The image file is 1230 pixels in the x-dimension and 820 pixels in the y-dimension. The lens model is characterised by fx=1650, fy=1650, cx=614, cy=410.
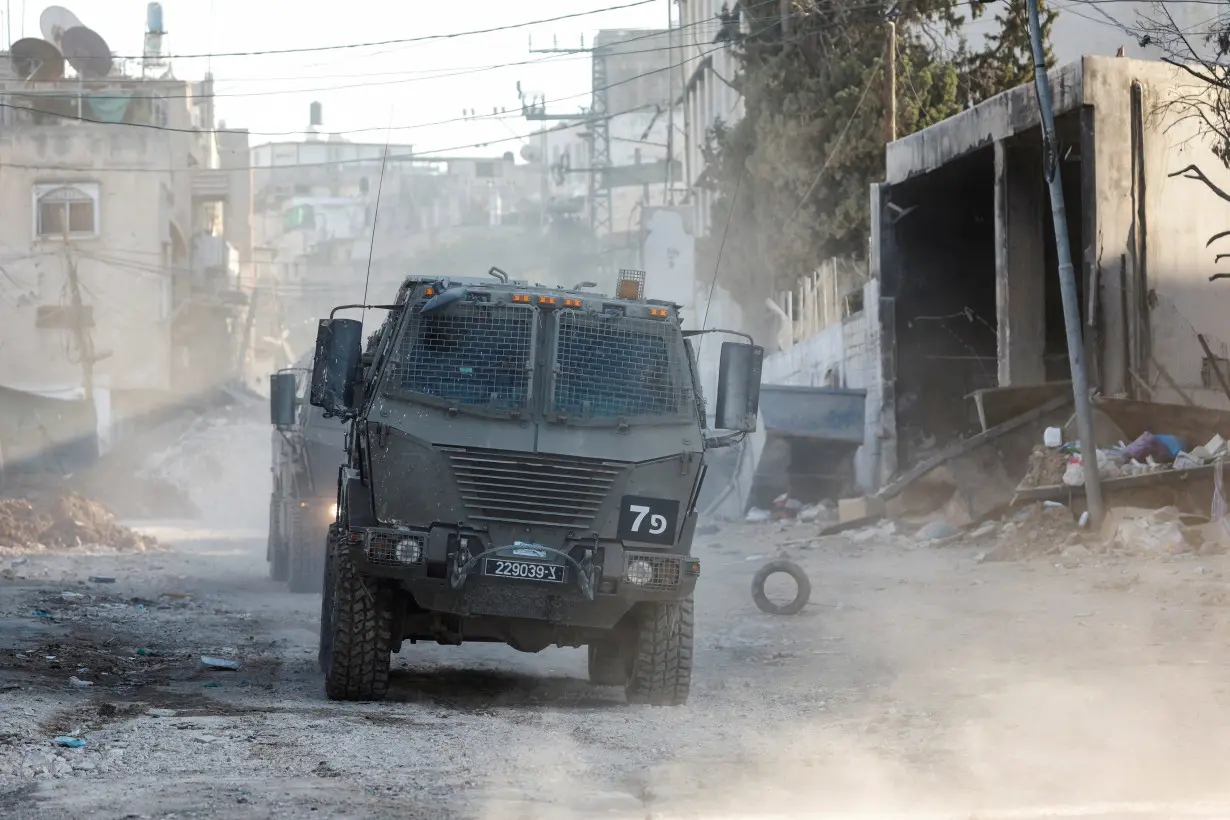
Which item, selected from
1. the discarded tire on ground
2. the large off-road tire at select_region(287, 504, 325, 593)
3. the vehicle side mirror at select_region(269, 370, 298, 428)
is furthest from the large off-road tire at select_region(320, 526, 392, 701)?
the large off-road tire at select_region(287, 504, 325, 593)

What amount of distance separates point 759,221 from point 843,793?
1110 inches

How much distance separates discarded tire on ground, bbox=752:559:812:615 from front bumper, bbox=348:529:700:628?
6251 mm

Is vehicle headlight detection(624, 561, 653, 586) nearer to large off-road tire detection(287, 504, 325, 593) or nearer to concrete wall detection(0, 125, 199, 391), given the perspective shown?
large off-road tire detection(287, 504, 325, 593)

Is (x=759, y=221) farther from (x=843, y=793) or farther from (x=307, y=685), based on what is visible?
(x=843, y=793)

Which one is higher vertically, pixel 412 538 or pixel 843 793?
pixel 412 538

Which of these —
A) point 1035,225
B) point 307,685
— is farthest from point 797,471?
point 307,685

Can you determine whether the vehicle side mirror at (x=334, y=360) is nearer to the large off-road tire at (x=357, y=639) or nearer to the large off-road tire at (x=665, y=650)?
the large off-road tire at (x=357, y=639)

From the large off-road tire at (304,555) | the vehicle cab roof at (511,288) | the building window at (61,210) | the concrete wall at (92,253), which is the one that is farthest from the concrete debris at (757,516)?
the building window at (61,210)

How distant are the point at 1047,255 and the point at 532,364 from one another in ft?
52.4

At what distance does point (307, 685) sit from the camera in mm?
10141

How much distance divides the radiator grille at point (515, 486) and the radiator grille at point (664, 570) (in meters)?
0.48

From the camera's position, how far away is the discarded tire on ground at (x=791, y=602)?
49.3 feet

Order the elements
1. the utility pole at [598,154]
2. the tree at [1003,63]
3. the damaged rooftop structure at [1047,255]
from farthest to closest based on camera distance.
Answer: the utility pole at [598,154], the tree at [1003,63], the damaged rooftop structure at [1047,255]

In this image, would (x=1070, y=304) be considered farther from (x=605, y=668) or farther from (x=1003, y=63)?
(x=1003, y=63)
